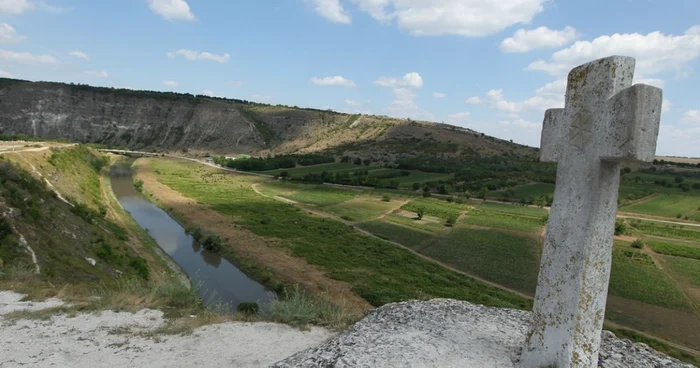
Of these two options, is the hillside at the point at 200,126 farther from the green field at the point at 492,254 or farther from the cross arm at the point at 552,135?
the cross arm at the point at 552,135

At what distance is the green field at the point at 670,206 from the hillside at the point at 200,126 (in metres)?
59.5

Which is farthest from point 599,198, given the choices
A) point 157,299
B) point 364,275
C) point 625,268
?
point 625,268

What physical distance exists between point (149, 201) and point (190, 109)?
113685mm

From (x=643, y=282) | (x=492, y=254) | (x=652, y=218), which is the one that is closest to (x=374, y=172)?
(x=652, y=218)

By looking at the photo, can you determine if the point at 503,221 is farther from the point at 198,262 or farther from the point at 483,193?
the point at 198,262

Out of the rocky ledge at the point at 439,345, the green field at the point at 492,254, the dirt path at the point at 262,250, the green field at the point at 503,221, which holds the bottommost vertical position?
the dirt path at the point at 262,250

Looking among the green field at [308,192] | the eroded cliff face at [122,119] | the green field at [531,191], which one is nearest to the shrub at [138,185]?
the green field at [308,192]

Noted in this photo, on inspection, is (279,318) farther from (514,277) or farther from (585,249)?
(514,277)

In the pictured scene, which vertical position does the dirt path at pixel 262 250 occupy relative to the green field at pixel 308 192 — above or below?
below

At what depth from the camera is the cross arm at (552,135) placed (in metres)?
6.98

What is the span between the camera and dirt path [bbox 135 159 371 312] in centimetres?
2895

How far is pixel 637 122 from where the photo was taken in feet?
19.1

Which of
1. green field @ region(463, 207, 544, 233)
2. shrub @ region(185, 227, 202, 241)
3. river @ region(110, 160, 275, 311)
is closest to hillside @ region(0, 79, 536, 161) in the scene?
green field @ region(463, 207, 544, 233)

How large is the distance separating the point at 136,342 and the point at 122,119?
16654cm
